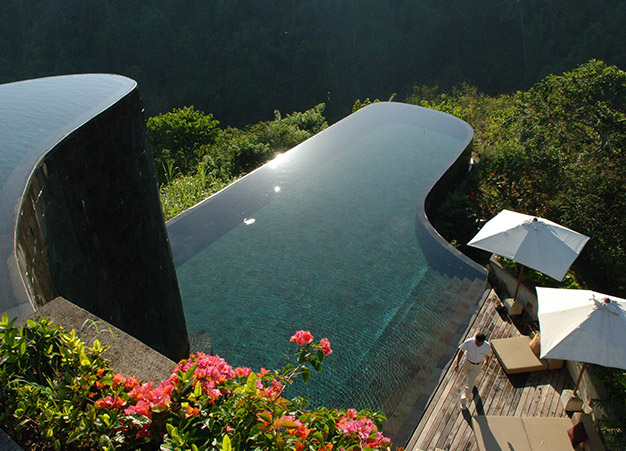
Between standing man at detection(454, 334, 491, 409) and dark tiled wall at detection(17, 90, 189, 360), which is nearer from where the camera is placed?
dark tiled wall at detection(17, 90, 189, 360)

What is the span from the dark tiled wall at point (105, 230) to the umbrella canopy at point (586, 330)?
10.3 feet

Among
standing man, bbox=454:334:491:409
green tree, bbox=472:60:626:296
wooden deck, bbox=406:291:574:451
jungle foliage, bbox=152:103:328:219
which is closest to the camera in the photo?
wooden deck, bbox=406:291:574:451

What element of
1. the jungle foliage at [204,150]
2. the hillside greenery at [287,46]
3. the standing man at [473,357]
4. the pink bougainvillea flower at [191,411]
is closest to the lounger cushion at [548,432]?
the standing man at [473,357]

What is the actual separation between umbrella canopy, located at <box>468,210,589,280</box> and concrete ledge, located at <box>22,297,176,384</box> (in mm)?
3802

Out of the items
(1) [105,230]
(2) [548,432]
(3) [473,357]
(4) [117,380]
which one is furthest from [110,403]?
(2) [548,432]

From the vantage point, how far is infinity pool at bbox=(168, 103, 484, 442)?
4.30m

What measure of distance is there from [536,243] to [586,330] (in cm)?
124

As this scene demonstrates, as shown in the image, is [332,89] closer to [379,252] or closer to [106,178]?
[379,252]

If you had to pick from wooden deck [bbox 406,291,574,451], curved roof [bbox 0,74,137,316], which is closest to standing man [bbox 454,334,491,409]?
wooden deck [bbox 406,291,574,451]

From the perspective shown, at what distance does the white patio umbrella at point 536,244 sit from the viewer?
14.2ft

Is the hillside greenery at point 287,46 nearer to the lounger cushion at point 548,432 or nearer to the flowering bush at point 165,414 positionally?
the lounger cushion at point 548,432

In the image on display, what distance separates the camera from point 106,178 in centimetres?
303

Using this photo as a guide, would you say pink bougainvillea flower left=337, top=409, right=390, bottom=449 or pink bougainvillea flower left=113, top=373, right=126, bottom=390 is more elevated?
pink bougainvillea flower left=113, top=373, right=126, bottom=390

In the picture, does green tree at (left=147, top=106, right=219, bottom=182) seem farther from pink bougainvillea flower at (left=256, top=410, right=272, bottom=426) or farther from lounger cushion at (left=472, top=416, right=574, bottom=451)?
pink bougainvillea flower at (left=256, top=410, right=272, bottom=426)
